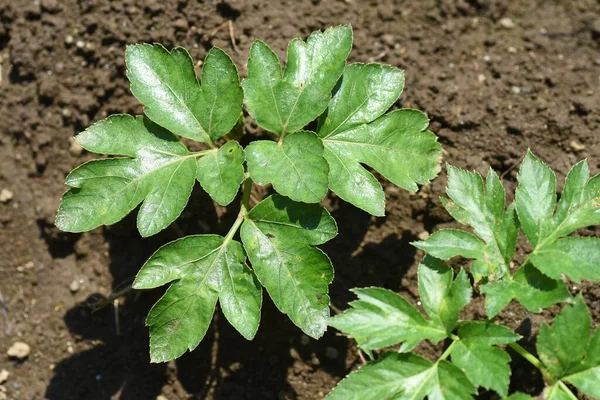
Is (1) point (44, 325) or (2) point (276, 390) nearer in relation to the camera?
(2) point (276, 390)

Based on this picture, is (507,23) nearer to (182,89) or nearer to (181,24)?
(181,24)

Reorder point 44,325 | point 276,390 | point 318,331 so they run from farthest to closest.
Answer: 1. point 44,325
2. point 276,390
3. point 318,331

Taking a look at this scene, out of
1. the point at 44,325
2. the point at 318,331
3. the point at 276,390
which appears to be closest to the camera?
the point at 318,331

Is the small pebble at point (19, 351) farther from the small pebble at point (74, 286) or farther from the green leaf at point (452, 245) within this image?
the green leaf at point (452, 245)

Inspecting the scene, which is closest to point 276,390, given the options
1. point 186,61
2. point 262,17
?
point 186,61

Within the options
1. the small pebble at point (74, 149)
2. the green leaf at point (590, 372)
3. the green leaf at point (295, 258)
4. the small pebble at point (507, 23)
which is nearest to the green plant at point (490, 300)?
the green leaf at point (590, 372)

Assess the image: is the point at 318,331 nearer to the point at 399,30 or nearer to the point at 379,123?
the point at 379,123

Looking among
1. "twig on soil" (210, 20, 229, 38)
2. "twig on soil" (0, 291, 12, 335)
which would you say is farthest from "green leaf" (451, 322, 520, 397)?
"twig on soil" (0, 291, 12, 335)
